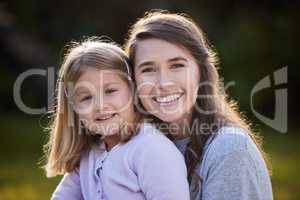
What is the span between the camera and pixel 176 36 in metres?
2.77

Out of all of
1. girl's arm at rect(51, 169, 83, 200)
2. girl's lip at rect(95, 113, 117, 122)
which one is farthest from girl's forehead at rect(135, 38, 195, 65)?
girl's arm at rect(51, 169, 83, 200)

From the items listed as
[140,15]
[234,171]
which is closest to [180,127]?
[234,171]

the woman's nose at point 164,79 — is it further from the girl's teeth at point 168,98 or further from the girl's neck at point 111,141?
the girl's neck at point 111,141

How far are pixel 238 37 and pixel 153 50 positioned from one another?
285 inches

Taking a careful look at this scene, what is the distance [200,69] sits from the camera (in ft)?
9.58

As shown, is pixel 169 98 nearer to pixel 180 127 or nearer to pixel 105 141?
pixel 180 127

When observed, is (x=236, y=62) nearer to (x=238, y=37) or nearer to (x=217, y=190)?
(x=238, y=37)

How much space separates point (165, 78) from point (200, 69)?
0.72 ft

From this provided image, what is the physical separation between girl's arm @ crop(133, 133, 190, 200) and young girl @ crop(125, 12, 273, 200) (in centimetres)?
9

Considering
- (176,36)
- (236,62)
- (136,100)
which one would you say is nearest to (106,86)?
(136,100)

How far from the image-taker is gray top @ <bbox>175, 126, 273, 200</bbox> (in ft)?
7.89

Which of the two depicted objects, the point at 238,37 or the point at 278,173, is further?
the point at 238,37

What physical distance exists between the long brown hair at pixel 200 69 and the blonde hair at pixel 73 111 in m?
0.12

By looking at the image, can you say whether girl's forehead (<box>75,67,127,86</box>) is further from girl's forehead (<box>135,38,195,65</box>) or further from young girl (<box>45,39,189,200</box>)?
girl's forehead (<box>135,38,195,65</box>)
